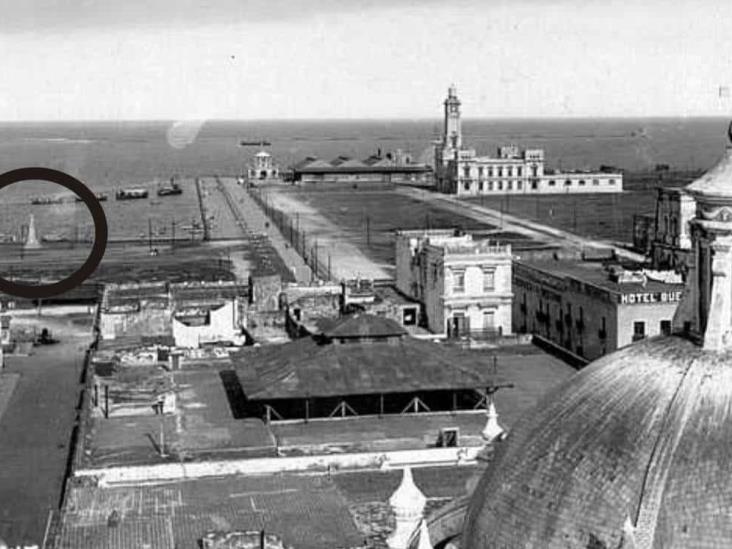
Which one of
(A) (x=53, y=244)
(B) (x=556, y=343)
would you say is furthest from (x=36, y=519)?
(A) (x=53, y=244)

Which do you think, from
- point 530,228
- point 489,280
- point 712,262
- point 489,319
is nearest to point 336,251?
point 530,228

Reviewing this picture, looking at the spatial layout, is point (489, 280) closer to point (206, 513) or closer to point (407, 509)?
point (206, 513)

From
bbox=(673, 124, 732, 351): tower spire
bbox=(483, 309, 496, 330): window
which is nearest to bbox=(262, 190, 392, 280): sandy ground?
bbox=(483, 309, 496, 330): window

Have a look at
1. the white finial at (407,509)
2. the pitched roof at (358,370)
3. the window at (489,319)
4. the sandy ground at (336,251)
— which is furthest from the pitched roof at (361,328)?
the sandy ground at (336,251)

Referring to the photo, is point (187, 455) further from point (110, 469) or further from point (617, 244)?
point (617, 244)

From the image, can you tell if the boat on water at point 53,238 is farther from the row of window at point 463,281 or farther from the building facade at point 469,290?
the row of window at point 463,281

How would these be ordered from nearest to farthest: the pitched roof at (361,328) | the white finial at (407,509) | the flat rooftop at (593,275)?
the white finial at (407,509)
the pitched roof at (361,328)
the flat rooftop at (593,275)

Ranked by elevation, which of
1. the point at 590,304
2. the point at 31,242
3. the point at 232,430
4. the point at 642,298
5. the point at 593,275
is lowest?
the point at 31,242
